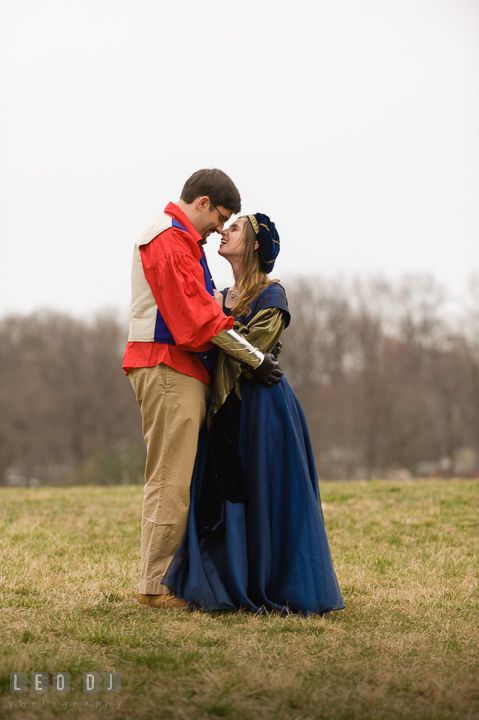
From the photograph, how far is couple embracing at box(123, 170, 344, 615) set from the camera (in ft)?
11.3

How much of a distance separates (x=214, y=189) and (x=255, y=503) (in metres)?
1.73

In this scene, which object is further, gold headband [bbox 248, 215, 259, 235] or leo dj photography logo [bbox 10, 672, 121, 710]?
gold headband [bbox 248, 215, 259, 235]

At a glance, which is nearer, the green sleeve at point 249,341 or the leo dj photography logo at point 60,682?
the leo dj photography logo at point 60,682

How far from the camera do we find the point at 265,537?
11.5 feet

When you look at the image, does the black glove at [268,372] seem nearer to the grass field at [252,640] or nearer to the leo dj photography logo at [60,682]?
the grass field at [252,640]

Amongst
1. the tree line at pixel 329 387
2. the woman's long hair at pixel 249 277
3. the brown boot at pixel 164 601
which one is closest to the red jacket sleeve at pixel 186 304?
the woman's long hair at pixel 249 277

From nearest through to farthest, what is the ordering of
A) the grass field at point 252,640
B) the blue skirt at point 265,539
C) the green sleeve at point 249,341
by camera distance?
the grass field at point 252,640
the blue skirt at point 265,539
the green sleeve at point 249,341

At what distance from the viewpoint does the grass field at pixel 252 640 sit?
2195mm

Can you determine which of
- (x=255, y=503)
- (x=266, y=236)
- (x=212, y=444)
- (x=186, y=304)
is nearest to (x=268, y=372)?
(x=212, y=444)

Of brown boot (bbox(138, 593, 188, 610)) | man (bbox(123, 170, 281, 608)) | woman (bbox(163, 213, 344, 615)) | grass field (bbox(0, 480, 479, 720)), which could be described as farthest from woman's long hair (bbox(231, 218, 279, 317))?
grass field (bbox(0, 480, 479, 720))

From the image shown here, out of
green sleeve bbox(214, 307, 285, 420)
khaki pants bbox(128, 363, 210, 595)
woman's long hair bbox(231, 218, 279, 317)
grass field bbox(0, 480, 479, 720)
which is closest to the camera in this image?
grass field bbox(0, 480, 479, 720)

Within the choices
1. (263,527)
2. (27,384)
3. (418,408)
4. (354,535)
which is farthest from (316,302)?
(263,527)

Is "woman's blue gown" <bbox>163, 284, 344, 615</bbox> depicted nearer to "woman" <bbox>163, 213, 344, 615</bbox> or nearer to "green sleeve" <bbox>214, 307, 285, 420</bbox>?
"woman" <bbox>163, 213, 344, 615</bbox>

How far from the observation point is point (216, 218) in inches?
149
